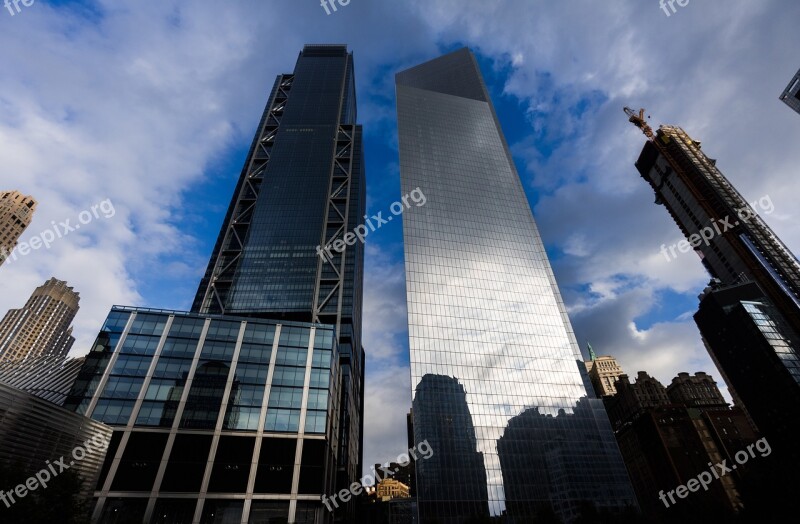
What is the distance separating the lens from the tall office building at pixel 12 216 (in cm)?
13375

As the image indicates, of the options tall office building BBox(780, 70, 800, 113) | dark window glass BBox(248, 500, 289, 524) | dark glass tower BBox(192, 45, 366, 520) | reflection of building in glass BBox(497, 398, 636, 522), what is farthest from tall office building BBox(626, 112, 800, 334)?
dark window glass BBox(248, 500, 289, 524)

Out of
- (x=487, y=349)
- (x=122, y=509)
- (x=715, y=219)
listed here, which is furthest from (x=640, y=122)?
(x=122, y=509)

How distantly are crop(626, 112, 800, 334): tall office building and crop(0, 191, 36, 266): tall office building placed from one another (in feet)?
762

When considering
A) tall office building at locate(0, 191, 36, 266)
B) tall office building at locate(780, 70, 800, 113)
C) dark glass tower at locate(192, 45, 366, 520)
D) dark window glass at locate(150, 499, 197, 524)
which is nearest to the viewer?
dark window glass at locate(150, 499, 197, 524)

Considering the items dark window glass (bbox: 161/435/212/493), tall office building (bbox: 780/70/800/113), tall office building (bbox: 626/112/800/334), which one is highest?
tall office building (bbox: 626/112/800/334)

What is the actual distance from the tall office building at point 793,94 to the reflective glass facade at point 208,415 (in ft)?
306

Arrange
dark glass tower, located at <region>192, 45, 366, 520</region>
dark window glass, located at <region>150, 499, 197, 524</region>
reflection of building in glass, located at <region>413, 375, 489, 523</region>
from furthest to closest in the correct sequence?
dark glass tower, located at <region>192, 45, 366, 520</region>
reflection of building in glass, located at <region>413, 375, 489, 523</region>
dark window glass, located at <region>150, 499, 197, 524</region>

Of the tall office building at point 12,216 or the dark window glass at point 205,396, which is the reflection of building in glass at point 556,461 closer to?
the dark window glass at point 205,396

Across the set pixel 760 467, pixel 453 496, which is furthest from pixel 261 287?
pixel 760 467

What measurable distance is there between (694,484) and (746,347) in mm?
40296

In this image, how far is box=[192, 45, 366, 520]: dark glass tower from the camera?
112625 mm

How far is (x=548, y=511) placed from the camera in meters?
44.1

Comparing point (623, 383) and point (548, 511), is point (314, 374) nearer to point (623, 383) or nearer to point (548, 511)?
point (548, 511)

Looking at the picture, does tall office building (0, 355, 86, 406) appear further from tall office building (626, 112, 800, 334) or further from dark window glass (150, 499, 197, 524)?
tall office building (626, 112, 800, 334)
